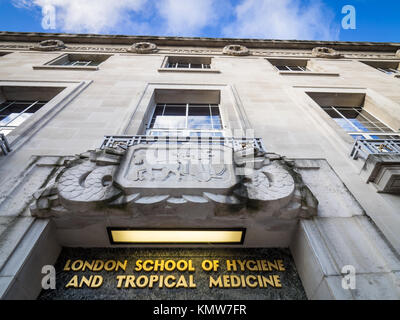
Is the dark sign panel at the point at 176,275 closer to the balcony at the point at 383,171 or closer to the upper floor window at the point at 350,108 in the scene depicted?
the balcony at the point at 383,171

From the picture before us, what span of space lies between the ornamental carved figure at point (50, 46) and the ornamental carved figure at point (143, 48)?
178 inches

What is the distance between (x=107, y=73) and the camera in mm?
9281

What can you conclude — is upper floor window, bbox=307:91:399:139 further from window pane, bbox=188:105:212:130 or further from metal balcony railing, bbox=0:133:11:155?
metal balcony railing, bbox=0:133:11:155

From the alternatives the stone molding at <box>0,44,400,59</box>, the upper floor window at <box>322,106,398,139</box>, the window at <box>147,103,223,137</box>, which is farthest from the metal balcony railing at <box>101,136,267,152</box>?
the stone molding at <box>0,44,400,59</box>

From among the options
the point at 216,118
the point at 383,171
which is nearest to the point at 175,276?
the point at 383,171

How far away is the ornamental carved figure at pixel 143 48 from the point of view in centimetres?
1239

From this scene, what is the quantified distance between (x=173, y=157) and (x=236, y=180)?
1355 mm

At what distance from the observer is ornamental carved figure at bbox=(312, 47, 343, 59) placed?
12.9m

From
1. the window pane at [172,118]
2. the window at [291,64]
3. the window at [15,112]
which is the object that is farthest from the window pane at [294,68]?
the window at [15,112]

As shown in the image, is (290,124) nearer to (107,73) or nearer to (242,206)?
(242,206)

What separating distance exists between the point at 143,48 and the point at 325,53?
12251mm

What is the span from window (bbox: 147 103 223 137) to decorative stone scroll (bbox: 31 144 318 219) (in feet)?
9.58

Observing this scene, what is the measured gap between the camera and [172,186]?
332cm

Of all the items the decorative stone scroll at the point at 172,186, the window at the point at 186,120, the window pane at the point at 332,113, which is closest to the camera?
the decorative stone scroll at the point at 172,186
